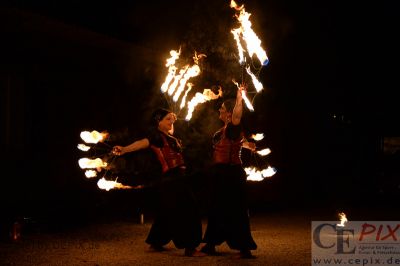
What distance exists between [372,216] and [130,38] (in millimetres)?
5998

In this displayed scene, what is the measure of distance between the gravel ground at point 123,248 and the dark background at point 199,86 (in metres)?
1.54

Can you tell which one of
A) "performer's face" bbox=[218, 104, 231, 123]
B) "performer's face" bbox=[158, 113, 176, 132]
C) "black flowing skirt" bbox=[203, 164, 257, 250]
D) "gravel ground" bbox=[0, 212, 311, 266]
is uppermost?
Result: "performer's face" bbox=[218, 104, 231, 123]

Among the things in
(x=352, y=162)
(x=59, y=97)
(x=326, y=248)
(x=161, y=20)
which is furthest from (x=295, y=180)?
(x=326, y=248)

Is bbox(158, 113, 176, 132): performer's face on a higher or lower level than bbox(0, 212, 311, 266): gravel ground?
higher

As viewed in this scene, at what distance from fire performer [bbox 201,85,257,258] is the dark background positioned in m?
4.21

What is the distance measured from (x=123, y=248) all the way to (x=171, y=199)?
121 cm

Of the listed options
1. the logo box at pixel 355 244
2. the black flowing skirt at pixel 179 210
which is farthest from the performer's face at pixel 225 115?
the logo box at pixel 355 244

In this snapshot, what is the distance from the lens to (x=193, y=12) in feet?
Answer: 43.9

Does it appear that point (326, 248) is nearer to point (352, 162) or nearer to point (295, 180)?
point (295, 180)

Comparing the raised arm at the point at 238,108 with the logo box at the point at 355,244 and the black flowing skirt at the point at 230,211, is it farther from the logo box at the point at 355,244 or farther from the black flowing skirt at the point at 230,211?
the logo box at the point at 355,244

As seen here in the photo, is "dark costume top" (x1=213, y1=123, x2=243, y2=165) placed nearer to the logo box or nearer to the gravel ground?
the gravel ground

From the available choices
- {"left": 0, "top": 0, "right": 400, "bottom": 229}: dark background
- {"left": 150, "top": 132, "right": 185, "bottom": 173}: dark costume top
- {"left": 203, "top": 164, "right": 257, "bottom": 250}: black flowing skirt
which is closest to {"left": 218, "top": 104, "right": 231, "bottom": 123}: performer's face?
{"left": 203, "top": 164, "right": 257, "bottom": 250}: black flowing skirt

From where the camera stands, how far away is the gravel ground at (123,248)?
8141 mm

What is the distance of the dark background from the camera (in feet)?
39.1
